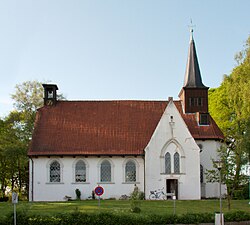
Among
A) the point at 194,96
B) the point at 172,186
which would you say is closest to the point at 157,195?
the point at 172,186

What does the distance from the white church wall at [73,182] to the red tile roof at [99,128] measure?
40.4 inches

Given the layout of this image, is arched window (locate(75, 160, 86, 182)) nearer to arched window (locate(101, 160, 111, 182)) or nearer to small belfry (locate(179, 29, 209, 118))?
arched window (locate(101, 160, 111, 182))

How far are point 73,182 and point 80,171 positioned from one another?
47.2 inches

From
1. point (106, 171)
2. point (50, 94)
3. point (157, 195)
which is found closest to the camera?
point (157, 195)

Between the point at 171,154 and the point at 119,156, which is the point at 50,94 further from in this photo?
the point at 171,154

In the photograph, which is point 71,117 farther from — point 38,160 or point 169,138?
point 169,138

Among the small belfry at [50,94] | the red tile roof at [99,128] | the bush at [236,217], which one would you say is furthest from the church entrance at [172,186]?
the bush at [236,217]

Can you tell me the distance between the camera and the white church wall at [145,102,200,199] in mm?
38812

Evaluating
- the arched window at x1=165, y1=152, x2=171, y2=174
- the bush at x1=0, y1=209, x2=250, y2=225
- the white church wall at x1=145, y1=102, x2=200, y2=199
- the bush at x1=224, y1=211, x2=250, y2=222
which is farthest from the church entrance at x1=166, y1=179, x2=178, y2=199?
the bush at x1=0, y1=209, x2=250, y2=225

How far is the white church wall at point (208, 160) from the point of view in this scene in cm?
4203

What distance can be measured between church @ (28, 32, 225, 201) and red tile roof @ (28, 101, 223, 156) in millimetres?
90

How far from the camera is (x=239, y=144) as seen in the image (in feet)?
139

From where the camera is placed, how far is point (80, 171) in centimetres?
4000

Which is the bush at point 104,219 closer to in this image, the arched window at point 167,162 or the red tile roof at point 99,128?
the arched window at point 167,162
